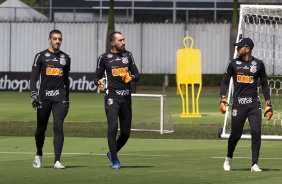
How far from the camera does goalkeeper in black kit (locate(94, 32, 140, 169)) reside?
17484mm

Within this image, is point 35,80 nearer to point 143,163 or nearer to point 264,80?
point 143,163

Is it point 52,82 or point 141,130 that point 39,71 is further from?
point 141,130

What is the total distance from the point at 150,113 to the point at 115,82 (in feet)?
36.6

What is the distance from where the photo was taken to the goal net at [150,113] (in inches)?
1082

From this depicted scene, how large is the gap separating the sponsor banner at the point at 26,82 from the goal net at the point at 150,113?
19.6m

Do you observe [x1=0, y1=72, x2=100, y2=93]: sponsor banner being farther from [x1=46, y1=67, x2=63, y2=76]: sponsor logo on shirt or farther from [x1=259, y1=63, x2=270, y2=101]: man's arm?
[x1=259, y1=63, x2=270, y2=101]: man's arm

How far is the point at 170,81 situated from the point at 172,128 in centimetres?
3170

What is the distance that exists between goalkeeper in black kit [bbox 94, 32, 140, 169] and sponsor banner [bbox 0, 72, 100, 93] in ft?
102

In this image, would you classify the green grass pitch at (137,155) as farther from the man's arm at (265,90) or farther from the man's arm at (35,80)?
the man's arm at (35,80)

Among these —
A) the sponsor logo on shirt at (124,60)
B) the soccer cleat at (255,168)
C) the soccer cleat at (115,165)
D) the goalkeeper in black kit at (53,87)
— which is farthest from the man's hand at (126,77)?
the soccer cleat at (255,168)

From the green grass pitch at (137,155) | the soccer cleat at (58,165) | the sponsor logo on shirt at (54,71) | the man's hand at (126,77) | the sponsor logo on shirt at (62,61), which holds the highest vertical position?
the sponsor logo on shirt at (62,61)

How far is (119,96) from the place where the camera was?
57.7 ft

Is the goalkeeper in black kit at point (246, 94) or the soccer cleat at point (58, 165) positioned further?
the soccer cleat at point (58, 165)

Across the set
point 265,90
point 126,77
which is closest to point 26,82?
point 126,77
